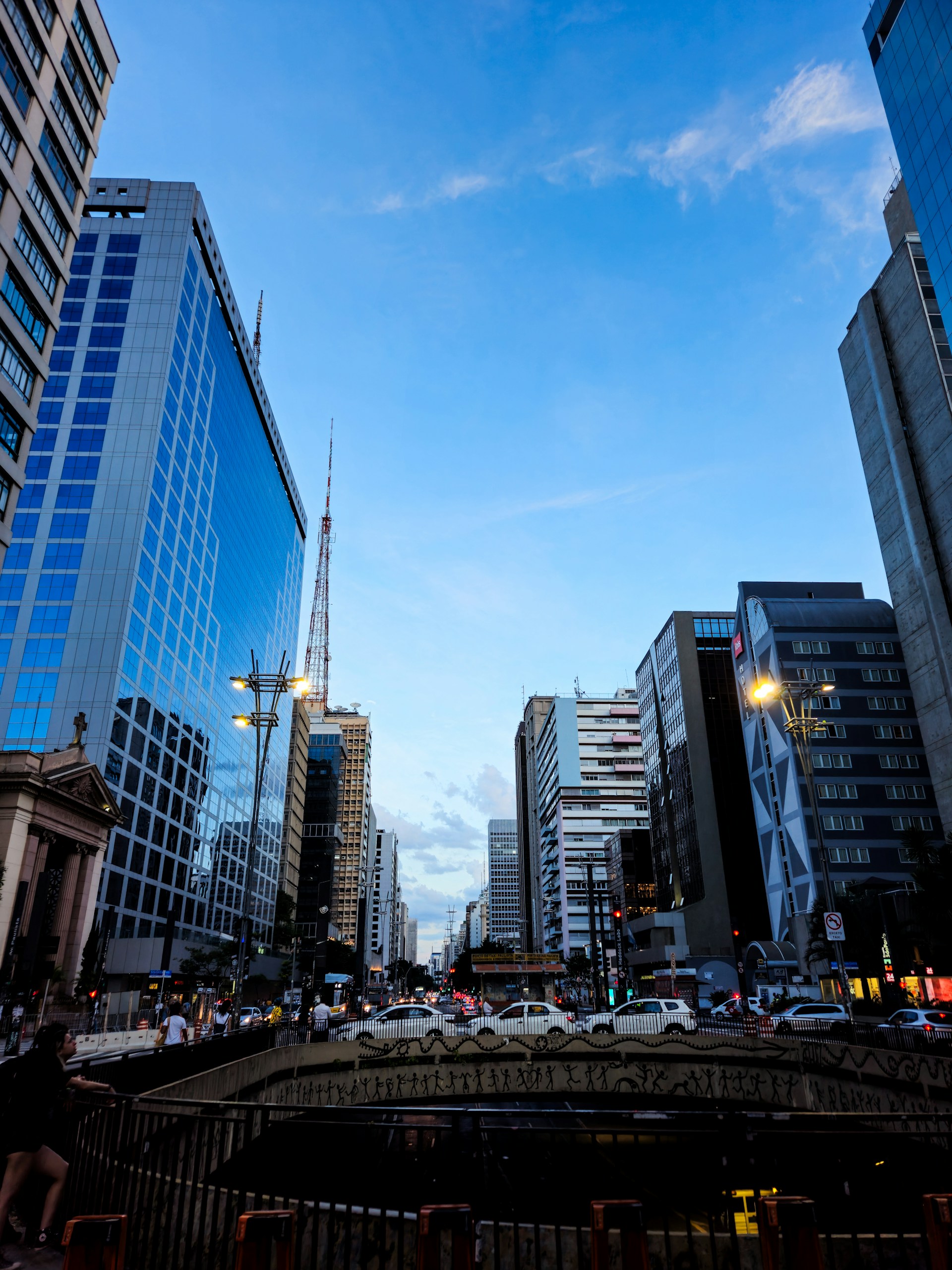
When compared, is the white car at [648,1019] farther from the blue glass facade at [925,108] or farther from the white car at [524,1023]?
the blue glass facade at [925,108]

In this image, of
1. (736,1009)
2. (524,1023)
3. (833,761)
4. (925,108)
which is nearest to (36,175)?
(524,1023)

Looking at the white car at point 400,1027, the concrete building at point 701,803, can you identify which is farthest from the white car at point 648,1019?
the concrete building at point 701,803

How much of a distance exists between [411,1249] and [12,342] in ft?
135

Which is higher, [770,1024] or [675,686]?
[675,686]

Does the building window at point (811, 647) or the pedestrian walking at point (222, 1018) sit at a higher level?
the building window at point (811, 647)

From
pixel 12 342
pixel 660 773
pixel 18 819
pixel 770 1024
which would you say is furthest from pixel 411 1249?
pixel 660 773

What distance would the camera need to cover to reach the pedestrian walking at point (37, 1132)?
6.56 m

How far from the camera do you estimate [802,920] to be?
2894 inches

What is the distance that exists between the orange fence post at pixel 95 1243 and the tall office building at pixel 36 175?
3774 cm

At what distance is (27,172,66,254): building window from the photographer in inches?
1465

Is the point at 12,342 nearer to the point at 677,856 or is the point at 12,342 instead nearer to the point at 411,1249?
the point at 411,1249

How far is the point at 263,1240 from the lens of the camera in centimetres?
534

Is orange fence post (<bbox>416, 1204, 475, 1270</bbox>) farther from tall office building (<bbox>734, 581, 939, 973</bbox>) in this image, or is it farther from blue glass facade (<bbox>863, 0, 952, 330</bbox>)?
tall office building (<bbox>734, 581, 939, 973</bbox>)

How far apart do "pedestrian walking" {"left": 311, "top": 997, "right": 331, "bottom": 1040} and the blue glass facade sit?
6066 cm
